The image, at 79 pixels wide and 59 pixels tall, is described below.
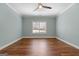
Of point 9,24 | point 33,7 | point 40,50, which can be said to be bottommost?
point 40,50

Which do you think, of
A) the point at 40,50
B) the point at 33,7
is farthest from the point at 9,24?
the point at 40,50

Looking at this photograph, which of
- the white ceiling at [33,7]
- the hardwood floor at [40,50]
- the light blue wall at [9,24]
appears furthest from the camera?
the light blue wall at [9,24]

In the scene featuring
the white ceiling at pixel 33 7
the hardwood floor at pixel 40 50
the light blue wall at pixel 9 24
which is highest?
the white ceiling at pixel 33 7

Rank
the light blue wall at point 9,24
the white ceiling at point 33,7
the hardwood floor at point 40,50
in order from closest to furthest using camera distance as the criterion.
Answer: the white ceiling at point 33,7 < the hardwood floor at point 40,50 < the light blue wall at point 9,24

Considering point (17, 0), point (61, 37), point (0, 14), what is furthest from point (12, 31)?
point (61, 37)

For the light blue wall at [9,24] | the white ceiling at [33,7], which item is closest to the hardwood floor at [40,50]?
the light blue wall at [9,24]

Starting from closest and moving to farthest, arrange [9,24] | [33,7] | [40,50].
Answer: [9,24], [33,7], [40,50]

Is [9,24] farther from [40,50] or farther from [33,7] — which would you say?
[40,50]

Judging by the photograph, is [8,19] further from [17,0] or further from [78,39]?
[78,39]

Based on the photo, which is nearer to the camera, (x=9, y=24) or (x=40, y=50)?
(x=9, y=24)

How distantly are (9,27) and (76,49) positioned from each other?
4.76 feet

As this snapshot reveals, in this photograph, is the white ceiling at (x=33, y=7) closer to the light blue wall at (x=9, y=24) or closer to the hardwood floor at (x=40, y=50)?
the light blue wall at (x=9, y=24)

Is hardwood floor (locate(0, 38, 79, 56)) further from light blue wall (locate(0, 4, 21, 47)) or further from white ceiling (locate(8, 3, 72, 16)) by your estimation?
white ceiling (locate(8, 3, 72, 16))

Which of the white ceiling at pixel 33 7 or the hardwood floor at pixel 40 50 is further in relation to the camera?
the hardwood floor at pixel 40 50
